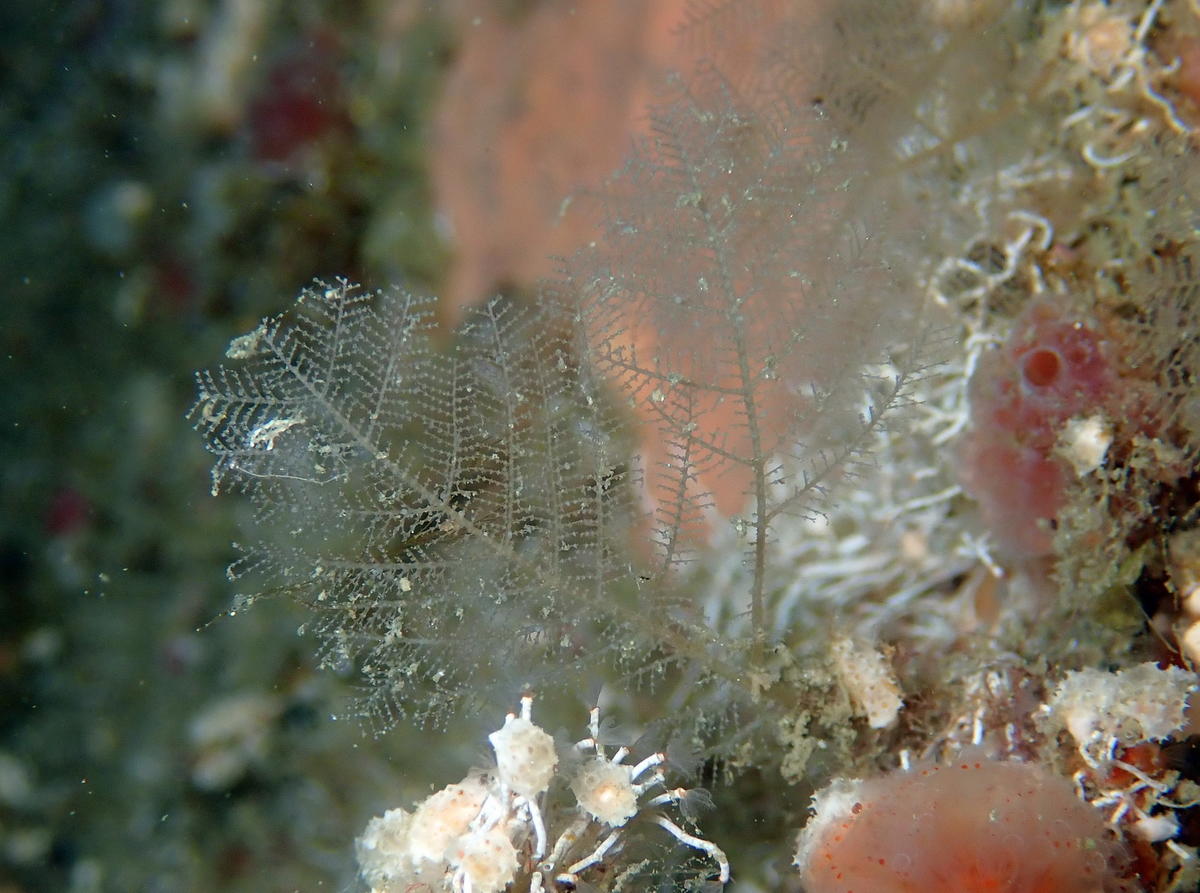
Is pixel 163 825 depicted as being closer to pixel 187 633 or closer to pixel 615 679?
pixel 187 633

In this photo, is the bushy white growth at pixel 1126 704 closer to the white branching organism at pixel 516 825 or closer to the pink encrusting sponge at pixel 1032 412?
the pink encrusting sponge at pixel 1032 412

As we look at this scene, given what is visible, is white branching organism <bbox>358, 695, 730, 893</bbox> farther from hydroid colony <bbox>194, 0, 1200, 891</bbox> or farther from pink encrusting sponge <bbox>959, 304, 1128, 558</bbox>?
pink encrusting sponge <bbox>959, 304, 1128, 558</bbox>

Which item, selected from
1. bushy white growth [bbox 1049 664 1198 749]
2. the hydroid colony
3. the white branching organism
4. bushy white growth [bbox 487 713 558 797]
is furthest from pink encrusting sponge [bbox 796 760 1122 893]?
bushy white growth [bbox 487 713 558 797]

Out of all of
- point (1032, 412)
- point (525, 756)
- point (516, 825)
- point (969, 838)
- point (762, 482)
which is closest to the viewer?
point (969, 838)

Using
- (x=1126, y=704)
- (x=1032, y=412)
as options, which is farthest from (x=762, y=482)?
(x=1126, y=704)

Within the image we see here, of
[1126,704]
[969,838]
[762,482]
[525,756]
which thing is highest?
[762,482]

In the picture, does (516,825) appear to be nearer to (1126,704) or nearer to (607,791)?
(607,791)

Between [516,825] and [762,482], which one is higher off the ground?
[762,482]

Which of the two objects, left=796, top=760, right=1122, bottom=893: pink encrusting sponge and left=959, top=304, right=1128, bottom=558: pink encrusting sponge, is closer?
left=796, top=760, right=1122, bottom=893: pink encrusting sponge
